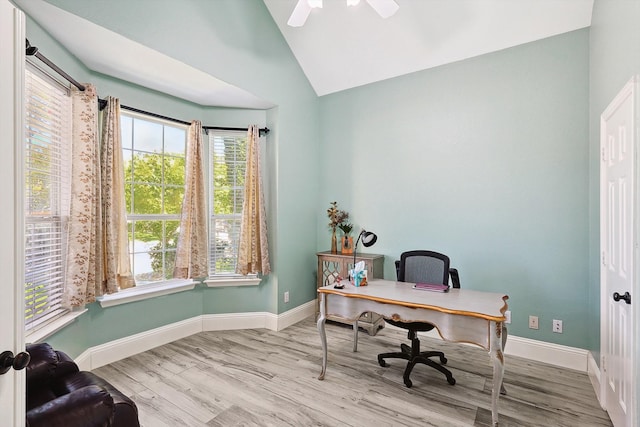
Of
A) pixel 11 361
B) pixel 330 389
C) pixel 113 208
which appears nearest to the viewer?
pixel 11 361

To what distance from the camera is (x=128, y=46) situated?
237cm

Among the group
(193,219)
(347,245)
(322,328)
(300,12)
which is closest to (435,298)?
(322,328)

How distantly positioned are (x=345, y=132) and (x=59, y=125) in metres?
2.88

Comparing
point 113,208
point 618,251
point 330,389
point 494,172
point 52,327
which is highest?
point 494,172

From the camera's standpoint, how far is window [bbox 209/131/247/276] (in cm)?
364

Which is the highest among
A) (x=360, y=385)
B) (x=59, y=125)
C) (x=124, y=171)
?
(x=59, y=125)

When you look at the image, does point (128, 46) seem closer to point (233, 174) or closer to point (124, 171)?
point (124, 171)

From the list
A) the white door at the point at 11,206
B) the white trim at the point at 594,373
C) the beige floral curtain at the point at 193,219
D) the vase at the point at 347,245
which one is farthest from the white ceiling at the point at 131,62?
the white trim at the point at 594,373

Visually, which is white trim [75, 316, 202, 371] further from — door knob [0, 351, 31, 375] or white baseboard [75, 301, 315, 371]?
door knob [0, 351, 31, 375]

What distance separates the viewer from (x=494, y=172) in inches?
Result: 123

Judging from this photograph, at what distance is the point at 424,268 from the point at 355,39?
8.40ft

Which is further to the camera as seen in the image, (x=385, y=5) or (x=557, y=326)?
(x=557, y=326)

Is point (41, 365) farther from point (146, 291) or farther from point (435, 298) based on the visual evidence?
point (435, 298)

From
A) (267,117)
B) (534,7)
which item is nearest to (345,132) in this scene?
(267,117)
